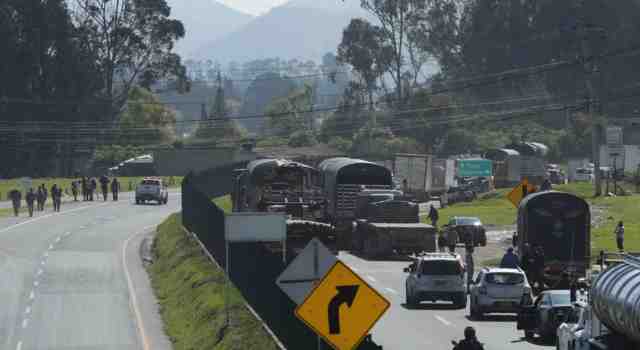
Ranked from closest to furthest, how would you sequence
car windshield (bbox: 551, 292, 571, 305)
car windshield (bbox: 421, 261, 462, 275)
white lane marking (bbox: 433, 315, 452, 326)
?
car windshield (bbox: 551, 292, 571, 305) < white lane marking (bbox: 433, 315, 452, 326) < car windshield (bbox: 421, 261, 462, 275)

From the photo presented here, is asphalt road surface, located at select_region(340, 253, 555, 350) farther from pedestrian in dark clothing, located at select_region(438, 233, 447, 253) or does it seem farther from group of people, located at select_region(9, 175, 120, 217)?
group of people, located at select_region(9, 175, 120, 217)

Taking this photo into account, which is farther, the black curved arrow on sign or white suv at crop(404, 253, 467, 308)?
white suv at crop(404, 253, 467, 308)

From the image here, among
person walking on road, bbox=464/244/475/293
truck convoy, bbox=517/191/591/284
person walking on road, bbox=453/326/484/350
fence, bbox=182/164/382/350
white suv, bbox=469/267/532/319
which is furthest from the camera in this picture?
truck convoy, bbox=517/191/591/284

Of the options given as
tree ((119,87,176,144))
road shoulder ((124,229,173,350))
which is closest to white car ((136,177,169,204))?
road shoulder ((124,229,173,350))

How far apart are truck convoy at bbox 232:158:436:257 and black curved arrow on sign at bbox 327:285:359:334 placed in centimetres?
3277

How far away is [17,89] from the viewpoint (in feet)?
412

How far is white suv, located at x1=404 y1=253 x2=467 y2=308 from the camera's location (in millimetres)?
35312

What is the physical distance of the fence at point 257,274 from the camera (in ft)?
71.1

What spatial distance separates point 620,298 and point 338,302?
3.63 m

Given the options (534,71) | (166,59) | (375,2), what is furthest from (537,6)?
(166,59)

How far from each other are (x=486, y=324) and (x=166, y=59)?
345 feet

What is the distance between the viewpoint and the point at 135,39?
13350 centimetres

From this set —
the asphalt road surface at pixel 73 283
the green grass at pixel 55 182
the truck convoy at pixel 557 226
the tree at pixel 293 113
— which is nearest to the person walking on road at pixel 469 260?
the truck convoy at pixel 557 226

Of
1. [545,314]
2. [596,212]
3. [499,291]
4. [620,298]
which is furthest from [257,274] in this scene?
[596,212]
